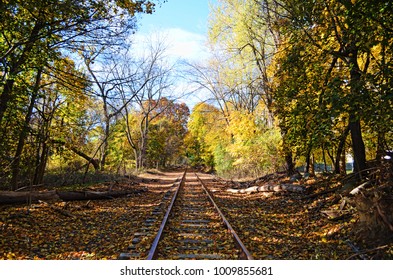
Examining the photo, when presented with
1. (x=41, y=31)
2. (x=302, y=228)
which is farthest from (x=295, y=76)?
(x=41, y=31)

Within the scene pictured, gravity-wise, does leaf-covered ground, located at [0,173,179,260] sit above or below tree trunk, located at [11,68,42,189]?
below

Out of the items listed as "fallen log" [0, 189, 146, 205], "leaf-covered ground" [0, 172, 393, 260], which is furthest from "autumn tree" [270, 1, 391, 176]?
"fallen log" [0, 189, 146, 205]

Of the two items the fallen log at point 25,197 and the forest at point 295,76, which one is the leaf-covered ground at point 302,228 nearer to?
the forest at point 295,76

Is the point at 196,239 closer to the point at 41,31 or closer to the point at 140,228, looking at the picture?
the point at 140,228

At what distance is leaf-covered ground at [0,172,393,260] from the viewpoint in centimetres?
518

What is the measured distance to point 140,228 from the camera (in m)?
6.94

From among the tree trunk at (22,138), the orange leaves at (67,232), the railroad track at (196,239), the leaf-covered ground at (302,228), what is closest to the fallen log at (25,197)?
the orange leaves at (67,232)

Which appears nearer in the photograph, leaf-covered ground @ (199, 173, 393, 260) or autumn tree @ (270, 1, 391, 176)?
leaf-covered ground @ (199, 173, 393, 260)

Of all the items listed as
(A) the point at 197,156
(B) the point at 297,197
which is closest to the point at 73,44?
(B) the point at 297,197

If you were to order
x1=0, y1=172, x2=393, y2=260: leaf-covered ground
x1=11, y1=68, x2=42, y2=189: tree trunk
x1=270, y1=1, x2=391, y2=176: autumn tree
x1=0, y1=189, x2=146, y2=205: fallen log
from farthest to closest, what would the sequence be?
x1=11, y1=68, x2=42, y2=189: tree trunk, x1=0, y1=189, x2=146, y2=205: fallen log, x1=270, y1=1, x2=391, y2=176: autumn tree, x1=0, y1=172, x2=393, y2=260: leaf-covered ground

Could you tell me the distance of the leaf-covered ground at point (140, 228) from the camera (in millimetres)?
5176

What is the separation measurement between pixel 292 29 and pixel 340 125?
12.5 feet

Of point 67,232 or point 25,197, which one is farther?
point 25,197

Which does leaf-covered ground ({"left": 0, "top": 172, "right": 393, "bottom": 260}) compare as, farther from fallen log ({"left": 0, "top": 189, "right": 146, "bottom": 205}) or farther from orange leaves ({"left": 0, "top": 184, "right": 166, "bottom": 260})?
fallen log ({"left": 0, "top": 189, "right": 146, "bottom": 205})
